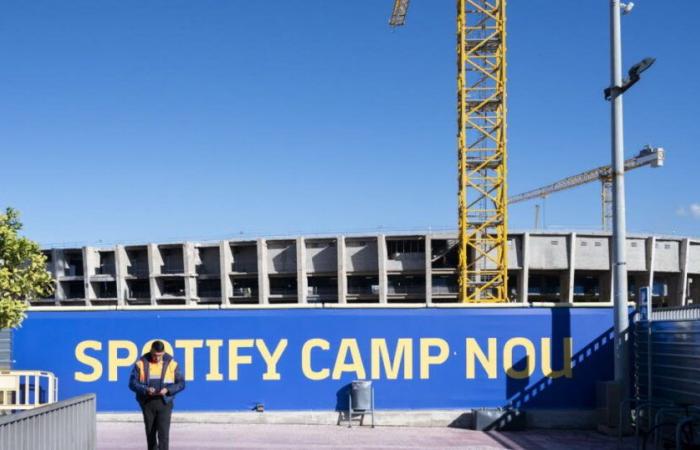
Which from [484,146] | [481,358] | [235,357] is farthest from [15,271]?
[484,146]

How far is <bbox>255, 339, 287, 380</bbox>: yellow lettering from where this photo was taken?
635 inches

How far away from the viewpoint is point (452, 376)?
16.3 meters

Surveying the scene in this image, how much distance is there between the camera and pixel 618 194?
15492mm

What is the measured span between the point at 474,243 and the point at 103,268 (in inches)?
1664

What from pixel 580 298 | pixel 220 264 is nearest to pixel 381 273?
pixel 220 264

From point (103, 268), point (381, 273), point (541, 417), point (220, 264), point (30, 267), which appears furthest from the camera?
point (103, 268)

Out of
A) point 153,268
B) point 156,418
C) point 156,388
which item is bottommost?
point 156,418

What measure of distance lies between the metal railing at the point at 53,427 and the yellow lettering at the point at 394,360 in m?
7.30

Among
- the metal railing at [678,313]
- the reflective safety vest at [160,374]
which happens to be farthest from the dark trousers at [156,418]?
the metal railing at [678,313]

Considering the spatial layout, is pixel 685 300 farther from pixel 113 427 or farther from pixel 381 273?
pixel 113 427

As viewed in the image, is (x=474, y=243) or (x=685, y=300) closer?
(x=474, y=243)

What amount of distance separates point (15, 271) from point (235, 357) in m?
5.05

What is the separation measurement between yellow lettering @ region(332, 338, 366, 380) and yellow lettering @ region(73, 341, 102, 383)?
17.1 ft

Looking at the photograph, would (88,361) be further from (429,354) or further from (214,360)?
(429,354)
